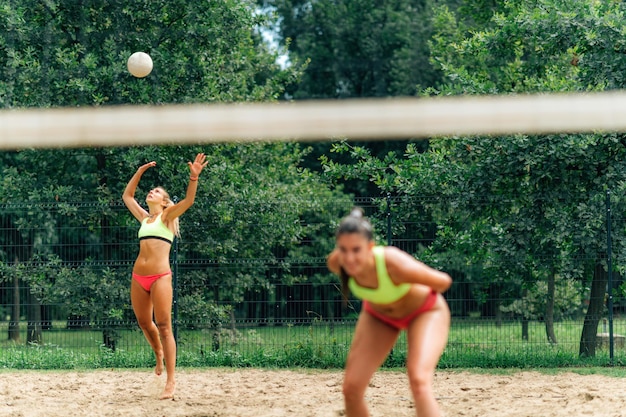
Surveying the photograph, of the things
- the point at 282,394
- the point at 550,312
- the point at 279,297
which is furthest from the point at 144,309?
the point at 550,312

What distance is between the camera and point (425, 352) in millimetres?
5094

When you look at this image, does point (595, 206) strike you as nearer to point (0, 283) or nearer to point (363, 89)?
point (0, 283)

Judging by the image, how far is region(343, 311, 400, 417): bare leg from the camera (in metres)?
5.25

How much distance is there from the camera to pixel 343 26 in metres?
30.3

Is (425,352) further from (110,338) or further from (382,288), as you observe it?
(110,338)

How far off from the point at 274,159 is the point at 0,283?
7.18 metres

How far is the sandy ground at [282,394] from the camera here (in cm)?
791

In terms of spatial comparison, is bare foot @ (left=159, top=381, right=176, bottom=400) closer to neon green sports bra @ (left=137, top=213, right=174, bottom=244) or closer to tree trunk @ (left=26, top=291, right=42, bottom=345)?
neon green sports bra @ (left=137, top=213, right=174, bottom=244)

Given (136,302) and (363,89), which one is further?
(363,89)

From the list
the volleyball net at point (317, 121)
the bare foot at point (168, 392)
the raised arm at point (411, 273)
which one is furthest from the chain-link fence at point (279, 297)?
the raised arm at point (411, 273)

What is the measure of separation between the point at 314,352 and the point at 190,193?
12.9ft

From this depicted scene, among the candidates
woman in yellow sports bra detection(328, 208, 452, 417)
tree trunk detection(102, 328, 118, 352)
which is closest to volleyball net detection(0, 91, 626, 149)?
woman in yellow sports bra detection(328, 208, 452, 417)

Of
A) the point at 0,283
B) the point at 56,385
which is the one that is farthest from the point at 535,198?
the point at 0,283

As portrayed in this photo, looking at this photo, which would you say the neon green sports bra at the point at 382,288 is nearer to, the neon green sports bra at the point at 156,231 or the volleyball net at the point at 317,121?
the volleyball net at the point at 317,121
